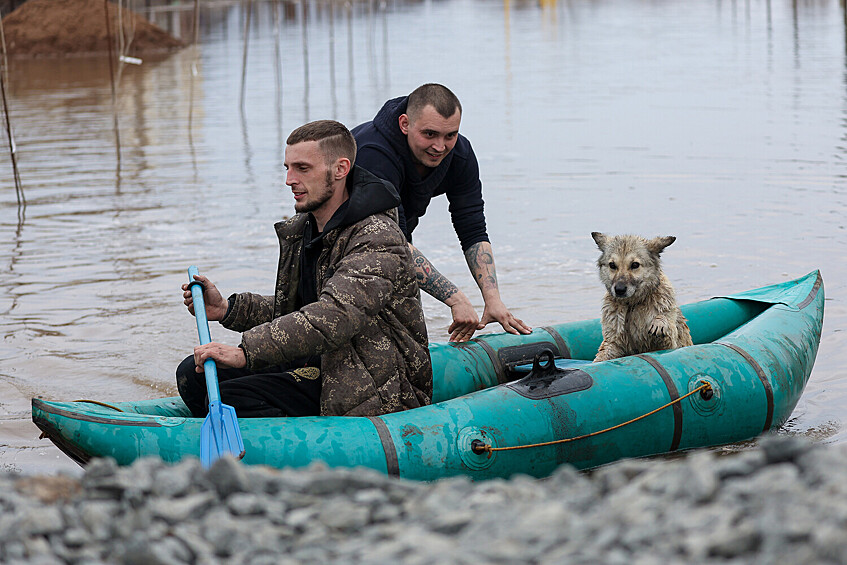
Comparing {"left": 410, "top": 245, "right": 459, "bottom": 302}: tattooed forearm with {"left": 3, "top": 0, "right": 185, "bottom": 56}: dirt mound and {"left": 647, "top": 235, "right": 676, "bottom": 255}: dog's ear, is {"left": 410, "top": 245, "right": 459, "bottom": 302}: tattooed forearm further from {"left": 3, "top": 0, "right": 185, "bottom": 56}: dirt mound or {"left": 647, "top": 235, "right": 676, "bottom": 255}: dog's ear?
{"left": 3, "top": 0, "right": 185, "bottom": 56}: dirt mound

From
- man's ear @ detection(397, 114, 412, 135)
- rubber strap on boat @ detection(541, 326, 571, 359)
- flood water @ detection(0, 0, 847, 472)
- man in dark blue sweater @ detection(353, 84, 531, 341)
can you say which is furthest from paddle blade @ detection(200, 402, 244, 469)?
rubber strap on boat @ detection(541, 326, 571, 359)

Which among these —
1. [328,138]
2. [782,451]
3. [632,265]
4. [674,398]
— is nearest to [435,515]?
[782,451]

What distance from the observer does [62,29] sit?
95.3 ft

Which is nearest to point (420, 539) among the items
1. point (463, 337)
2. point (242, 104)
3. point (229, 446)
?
point (229, 446)

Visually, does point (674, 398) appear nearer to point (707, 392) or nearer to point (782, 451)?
point (707, 392)

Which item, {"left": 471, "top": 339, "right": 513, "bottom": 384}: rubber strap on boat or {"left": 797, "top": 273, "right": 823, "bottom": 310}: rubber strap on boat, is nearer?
{"left": 471, "top": 339, "right": 513, "bottom": 384}: rubber strap on boat

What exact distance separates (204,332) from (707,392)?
2501mm

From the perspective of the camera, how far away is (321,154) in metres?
4.23

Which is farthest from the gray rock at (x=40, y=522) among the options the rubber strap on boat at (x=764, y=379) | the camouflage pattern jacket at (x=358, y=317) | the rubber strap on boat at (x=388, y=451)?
the rubber strap on boat at (x=764, y=379)

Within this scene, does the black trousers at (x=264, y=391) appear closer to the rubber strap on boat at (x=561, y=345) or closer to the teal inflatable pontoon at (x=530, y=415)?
the teal inflatable pontoon at (x=530, y=415)

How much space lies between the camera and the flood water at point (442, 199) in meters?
7.39

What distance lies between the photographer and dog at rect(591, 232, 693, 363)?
5.02 metres

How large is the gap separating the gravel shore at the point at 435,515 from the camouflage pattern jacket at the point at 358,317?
1154mm

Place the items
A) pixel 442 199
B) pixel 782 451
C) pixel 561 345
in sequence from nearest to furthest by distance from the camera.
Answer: pixel 782 451
pixel 561 345
pixel 442 199
